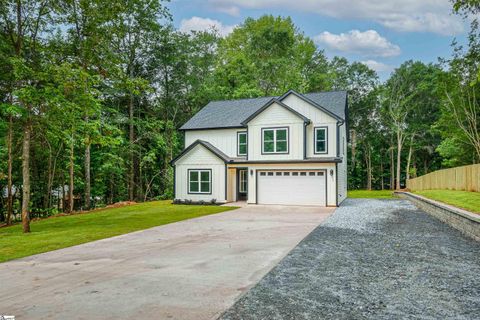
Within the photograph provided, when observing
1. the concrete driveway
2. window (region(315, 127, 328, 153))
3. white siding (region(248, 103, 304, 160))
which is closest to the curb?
the concrete driveway

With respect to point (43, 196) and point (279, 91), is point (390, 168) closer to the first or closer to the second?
point (279, 91)

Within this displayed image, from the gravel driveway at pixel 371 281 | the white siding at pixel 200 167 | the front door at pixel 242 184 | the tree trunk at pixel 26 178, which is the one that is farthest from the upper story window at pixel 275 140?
the tree trunk at pixel 26 178

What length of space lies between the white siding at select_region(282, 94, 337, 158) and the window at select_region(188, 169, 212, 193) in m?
6.42

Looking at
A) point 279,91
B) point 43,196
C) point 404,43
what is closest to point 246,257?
point 43,196

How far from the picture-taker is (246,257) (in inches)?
269

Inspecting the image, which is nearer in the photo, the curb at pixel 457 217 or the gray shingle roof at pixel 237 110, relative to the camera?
the curb at pixel 457 217

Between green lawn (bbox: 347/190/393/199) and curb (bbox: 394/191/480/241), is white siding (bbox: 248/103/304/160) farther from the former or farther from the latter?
green lawn (bbox: 347/190/393/199)

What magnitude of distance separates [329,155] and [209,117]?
9149 mm

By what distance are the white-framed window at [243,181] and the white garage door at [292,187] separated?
205cm

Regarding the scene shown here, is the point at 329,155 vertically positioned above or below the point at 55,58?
below

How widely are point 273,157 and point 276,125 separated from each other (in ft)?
6.26

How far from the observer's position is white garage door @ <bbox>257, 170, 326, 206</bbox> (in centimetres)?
1836

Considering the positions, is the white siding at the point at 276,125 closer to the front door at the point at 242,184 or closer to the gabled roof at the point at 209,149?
the gabled roof at the point at 209,149

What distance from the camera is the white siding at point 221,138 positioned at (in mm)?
21250
